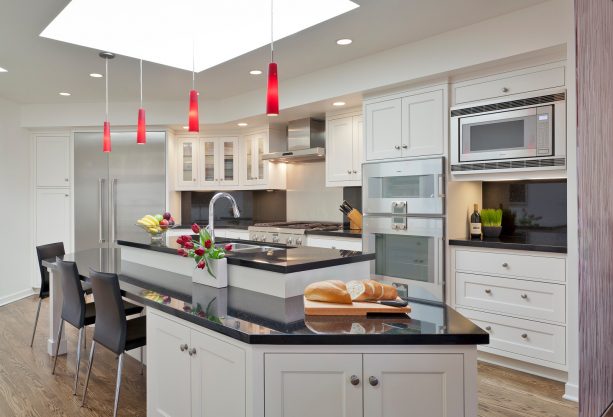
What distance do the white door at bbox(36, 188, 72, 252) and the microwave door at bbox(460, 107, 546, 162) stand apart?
16.8 feet

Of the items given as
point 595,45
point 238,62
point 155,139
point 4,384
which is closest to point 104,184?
point 155,139

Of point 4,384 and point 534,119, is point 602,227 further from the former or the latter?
point 4,384

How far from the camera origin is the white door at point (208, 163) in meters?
5.89

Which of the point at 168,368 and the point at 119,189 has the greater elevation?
the point at 119,189

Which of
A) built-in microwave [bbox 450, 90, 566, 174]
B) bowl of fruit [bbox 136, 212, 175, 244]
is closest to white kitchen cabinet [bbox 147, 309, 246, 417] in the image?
bowl of fruit [bbox 136, 212, 175, 244]

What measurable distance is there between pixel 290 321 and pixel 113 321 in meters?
1.20

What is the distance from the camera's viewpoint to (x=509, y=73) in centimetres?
316

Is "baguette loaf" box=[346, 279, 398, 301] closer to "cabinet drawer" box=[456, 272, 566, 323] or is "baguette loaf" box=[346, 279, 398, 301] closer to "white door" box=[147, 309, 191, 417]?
"white door" box=[147, 309, 191, 417]

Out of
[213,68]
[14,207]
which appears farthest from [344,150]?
[14,207]

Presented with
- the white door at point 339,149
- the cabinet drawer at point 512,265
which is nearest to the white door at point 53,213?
the white door at point 339,149

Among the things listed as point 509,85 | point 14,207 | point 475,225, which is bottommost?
point 475,225

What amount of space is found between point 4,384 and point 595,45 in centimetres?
370

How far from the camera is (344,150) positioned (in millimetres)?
4613

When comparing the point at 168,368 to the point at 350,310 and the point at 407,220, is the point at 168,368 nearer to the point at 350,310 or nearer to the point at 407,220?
the point at 350,310
